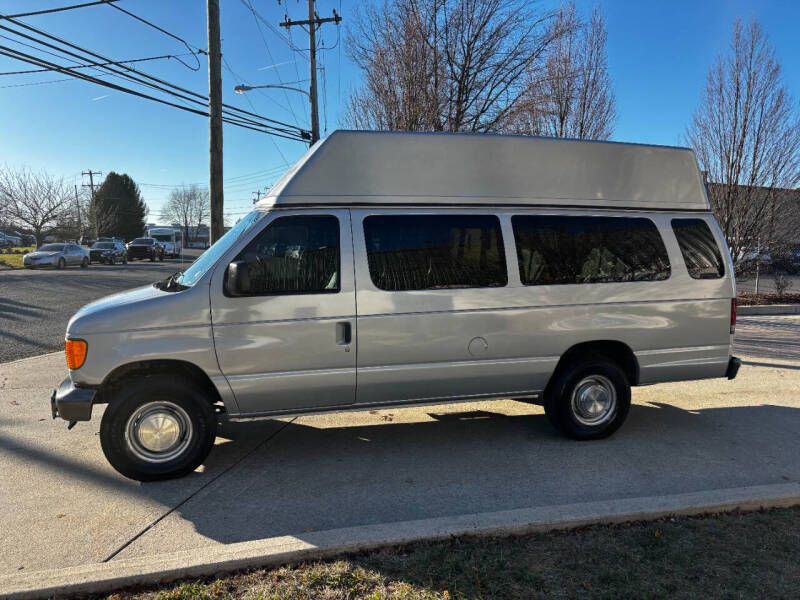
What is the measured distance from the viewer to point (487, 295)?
4.44 metres

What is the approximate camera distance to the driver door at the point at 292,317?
13.1 ft

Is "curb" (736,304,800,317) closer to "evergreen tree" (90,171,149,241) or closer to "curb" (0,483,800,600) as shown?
"curb" (0,483,800,600)

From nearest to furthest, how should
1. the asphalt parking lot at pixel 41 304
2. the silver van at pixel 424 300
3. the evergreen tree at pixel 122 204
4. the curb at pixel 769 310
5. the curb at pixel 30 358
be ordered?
the silver van at pixel 424 300
the curb at pixel 30 358
the asphalt parking lot at pixel 41 304
the curb at pixel 769 310
the evergreen tree at pixel 122 204

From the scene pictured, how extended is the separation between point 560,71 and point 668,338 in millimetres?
10647

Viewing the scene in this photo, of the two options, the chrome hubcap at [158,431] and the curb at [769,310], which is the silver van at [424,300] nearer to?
the chrome hubcap at [158,431]

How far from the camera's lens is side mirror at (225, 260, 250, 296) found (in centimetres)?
388

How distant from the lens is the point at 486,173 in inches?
180

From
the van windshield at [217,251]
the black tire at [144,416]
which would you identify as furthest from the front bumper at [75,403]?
the van windshield at [217,251]

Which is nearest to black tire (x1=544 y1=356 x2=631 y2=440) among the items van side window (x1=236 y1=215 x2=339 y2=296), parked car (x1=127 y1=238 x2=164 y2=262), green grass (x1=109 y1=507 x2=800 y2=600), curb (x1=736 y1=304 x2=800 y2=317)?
green grass (x1=109 y1=507 x2=800 y2=600)

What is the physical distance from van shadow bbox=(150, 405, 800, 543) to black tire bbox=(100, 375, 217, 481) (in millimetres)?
209

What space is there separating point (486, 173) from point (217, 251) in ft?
7.64

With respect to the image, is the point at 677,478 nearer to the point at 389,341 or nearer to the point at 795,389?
the point at 389,341

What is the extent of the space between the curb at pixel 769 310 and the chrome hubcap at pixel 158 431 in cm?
1385

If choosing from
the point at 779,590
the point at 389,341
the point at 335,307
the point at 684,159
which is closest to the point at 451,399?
the point at 389,341
